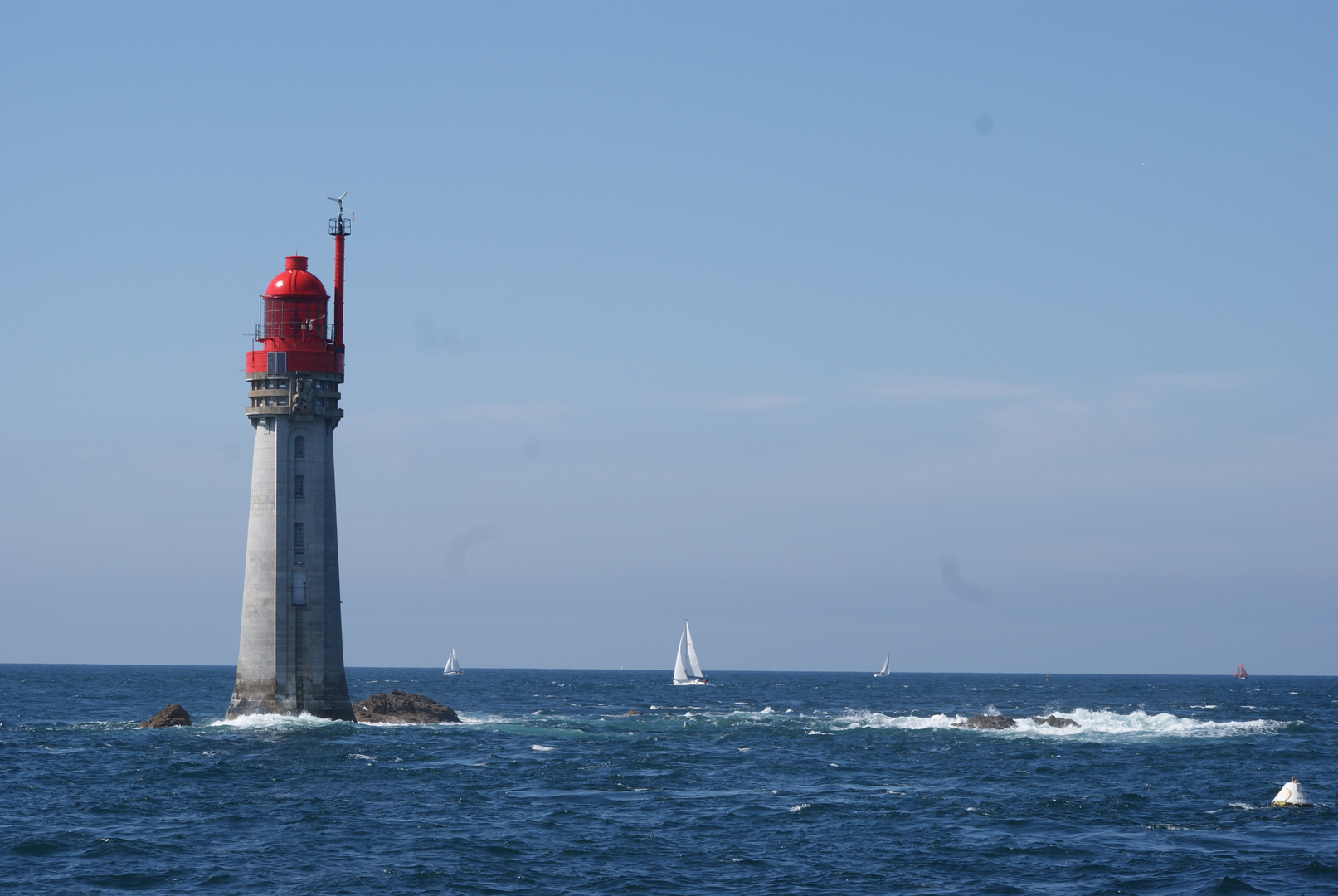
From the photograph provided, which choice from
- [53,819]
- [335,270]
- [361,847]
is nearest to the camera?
[361,847]

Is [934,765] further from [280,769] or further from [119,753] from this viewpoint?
[119,753]

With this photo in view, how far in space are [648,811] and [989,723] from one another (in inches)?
1889

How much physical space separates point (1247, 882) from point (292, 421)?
46.1 metres

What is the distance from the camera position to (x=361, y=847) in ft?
137

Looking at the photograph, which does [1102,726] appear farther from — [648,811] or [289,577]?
[289,577]

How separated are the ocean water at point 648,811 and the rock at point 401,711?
340cm

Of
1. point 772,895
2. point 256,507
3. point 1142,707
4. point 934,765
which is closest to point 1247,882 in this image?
point 772,895

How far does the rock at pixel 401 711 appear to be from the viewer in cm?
8075

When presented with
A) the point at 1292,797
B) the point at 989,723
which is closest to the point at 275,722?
the point at 1292,797

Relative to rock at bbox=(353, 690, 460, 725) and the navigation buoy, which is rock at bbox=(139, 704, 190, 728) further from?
the navigation buoy

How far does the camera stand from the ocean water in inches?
1503

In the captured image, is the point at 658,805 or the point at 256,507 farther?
the point at 256,507

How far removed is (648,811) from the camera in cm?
4984

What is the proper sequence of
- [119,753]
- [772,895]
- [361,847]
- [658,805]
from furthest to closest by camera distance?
1. [119,753]
2. [658,805]
3. [361,847]
4. [772,895]
